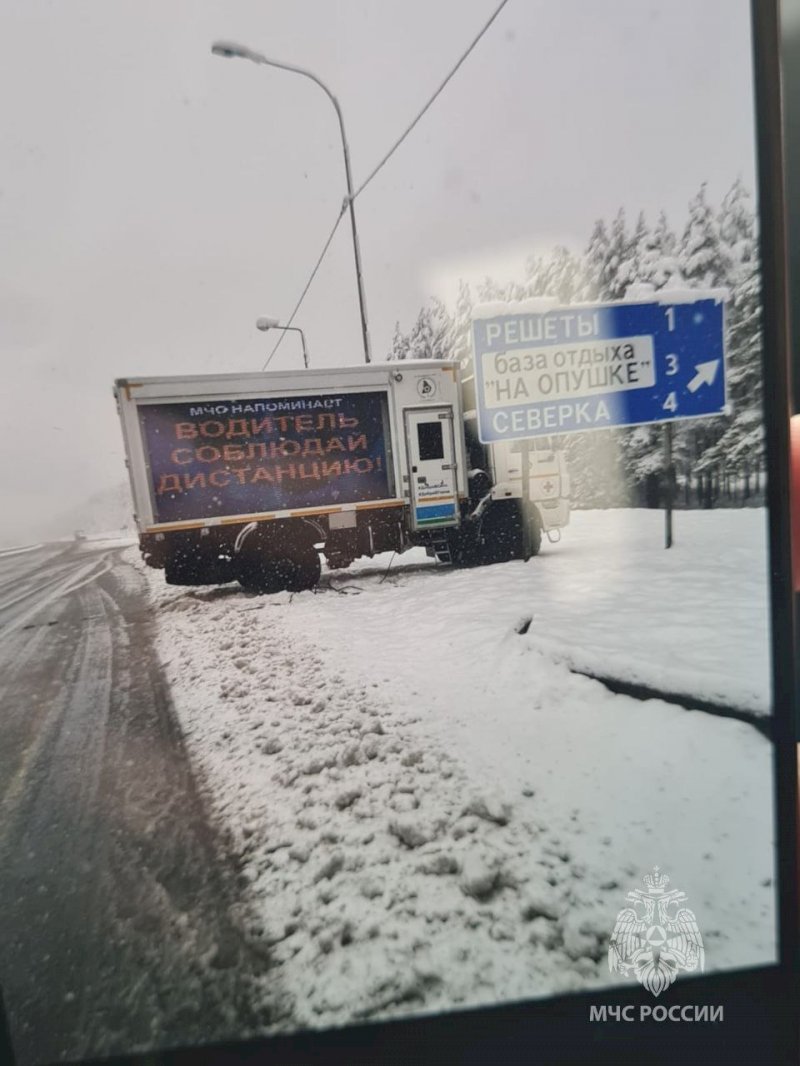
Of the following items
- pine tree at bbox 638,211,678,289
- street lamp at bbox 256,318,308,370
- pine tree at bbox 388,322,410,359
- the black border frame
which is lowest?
the black border frame

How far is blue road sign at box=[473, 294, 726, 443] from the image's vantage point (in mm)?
892

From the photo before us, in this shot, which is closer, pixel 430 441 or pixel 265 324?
pixel 265 324

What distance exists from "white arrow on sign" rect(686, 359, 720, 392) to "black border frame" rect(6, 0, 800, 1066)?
80 mm

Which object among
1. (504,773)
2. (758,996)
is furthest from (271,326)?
(758,996)

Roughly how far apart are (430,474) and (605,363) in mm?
457

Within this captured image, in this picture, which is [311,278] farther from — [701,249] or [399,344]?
[701,249]

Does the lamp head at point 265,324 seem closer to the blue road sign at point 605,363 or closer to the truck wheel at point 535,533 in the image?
the blue road sign at point 605,363

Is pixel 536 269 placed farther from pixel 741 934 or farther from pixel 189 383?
pixel 741 934

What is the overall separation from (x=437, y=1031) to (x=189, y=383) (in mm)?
1310

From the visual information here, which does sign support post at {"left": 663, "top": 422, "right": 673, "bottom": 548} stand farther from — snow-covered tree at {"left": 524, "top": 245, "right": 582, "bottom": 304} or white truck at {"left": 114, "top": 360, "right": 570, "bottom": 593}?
snow-covered tree at {"left": 524, "top": 245, "right": 582, "bottom": 304}

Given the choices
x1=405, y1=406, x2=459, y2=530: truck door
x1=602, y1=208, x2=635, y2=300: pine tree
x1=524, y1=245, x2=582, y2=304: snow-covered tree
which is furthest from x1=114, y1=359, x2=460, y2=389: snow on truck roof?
x1=602, y1=208, x2=635, y2=300: pine tree

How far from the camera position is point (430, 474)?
1131 mm

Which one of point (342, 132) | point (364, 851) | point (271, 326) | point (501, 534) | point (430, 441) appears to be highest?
point (342, 132)

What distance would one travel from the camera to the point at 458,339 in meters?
0.95
